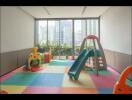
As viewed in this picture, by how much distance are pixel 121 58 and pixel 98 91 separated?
1.92 m

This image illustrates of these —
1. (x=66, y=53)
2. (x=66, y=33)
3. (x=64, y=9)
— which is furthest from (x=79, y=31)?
(x=64, y=9)

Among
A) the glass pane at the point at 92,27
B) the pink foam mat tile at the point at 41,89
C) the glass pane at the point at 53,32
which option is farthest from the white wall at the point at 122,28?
the glass pane at the point at 53,32

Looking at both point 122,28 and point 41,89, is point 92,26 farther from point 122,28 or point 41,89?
point 41,89

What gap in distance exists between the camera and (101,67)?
598 cm

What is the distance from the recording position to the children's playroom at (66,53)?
12.4ft

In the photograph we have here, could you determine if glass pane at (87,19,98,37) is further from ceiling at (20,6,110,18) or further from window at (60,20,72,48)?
ceiling at (20,6,110,18)

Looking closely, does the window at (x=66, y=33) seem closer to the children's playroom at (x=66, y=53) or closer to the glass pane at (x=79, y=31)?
the children's playroom at (x=66, y=53)

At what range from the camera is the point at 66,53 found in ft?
30.6

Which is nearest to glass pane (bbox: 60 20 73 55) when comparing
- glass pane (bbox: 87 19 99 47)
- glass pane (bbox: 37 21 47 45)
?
glass pane (bbox: 37 21 47 45)

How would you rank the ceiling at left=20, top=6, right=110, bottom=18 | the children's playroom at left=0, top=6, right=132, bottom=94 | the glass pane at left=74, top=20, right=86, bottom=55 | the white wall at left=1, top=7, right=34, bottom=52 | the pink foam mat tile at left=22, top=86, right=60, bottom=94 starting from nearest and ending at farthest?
the pink foam mat tile at left=22, top=86, right=60, bottom=94, the children's playroom at left=0, top=6, right=132, bottom=94, the white wall at left=1, top=7, right=34, bottom=52, the ceiling at left=20, top=6, right=110, bottom=18, the glass pane at left=74, top=20, right=86, bottom=55

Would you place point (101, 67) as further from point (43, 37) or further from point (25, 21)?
point (43, 37)

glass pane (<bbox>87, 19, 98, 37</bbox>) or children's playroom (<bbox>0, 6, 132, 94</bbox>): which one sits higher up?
glass pane (<bbox>87, 19, 98, 37</bbox>)

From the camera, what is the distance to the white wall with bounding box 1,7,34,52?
482 cm
